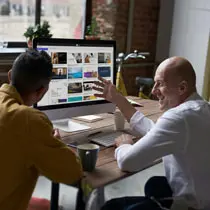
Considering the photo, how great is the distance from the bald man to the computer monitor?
1.52ft

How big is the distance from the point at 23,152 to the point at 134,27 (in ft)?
11.4

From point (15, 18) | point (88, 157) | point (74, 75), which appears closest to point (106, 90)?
point (74, 75)

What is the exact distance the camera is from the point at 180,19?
14.5 feet

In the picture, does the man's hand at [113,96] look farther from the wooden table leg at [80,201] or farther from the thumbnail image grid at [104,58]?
the wooden table leg at [80,201]

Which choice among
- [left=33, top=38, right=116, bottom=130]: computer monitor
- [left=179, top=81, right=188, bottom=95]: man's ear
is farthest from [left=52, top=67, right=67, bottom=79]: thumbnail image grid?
[left=179, top=81, right=188, bottom=95]: man's ear

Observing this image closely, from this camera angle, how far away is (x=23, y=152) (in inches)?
47.7

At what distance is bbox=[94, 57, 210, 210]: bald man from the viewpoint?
4.69 ft

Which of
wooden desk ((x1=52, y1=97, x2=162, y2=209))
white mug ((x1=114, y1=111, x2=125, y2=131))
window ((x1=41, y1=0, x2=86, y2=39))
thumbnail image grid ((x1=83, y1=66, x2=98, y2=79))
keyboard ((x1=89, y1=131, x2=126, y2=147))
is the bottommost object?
wooden desk ((x1=52, y1=97, x2=162, y2=209))

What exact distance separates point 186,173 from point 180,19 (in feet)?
10.7

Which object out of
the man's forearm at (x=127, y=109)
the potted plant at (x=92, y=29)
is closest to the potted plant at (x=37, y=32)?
the potted plant at (x=92, y=29)

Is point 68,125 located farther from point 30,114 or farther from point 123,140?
point 30,114

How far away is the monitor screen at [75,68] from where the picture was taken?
188 centimetres

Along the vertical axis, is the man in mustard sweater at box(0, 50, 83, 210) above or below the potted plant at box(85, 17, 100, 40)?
below

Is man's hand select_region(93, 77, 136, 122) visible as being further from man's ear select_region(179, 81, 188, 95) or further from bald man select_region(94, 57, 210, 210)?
man's ear select_region(179, 81, 188, 95)
